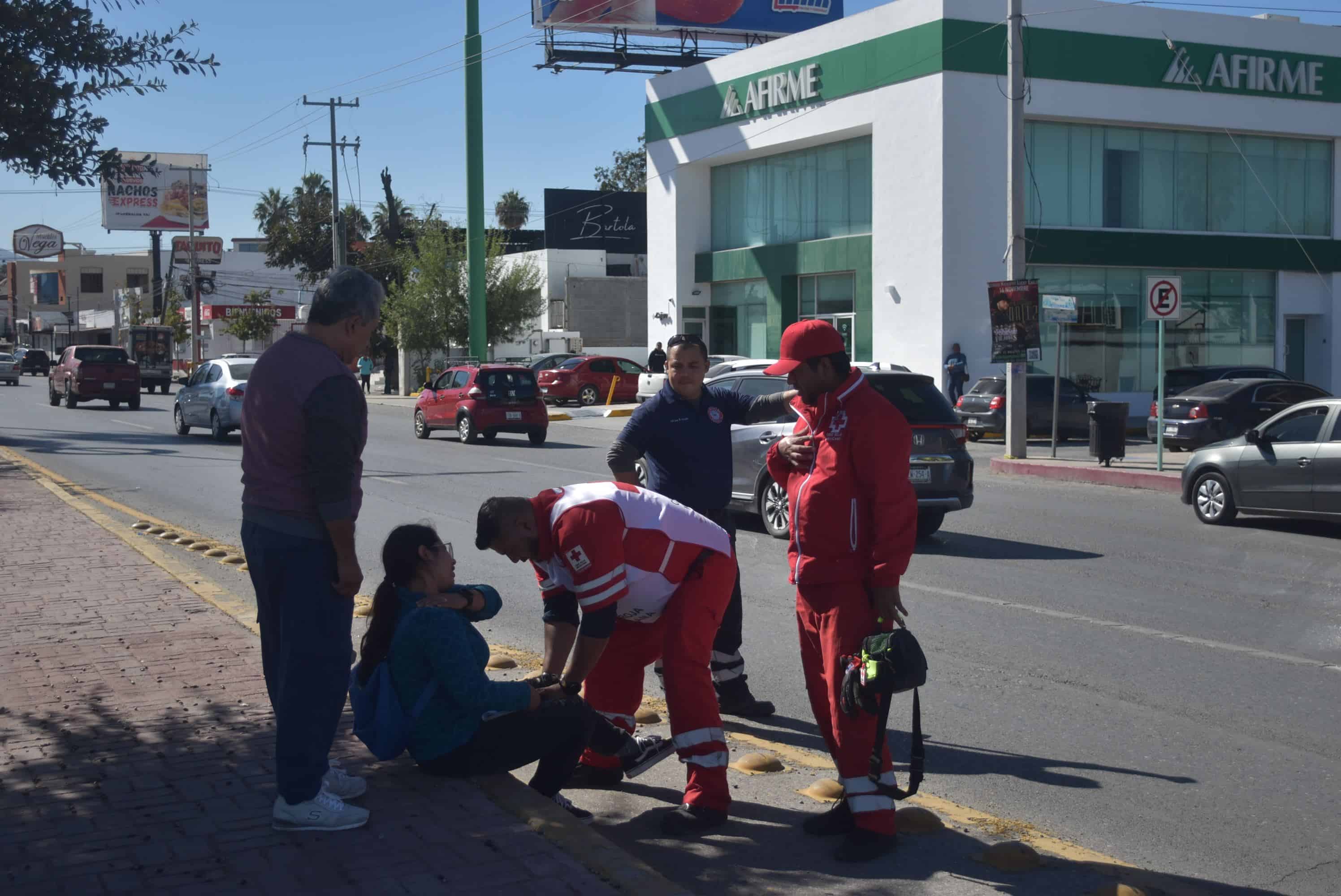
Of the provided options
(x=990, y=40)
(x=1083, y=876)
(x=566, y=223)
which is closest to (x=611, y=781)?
(x=1083, y=876)

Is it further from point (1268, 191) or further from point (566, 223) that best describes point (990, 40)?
point (566, 223)

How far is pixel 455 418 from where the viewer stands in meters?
26.1

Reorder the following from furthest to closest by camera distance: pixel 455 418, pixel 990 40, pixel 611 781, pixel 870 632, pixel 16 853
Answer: pixel 990 40 < pixel 455 418 < pixel 611 781 < pixel 870 632 < pixel 16 853

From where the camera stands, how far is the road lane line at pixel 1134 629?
25.8 feet

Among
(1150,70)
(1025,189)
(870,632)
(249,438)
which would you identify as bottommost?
(870,632)

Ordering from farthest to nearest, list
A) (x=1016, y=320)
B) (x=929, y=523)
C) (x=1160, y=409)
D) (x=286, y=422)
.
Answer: (x=1016, y=320)
(x=1160, y=409)
(x=929, y=523)
(x=286, y=422)

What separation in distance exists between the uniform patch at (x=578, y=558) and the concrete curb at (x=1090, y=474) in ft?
47.6

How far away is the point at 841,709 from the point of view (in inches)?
179

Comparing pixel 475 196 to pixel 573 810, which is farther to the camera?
pixel 475 196

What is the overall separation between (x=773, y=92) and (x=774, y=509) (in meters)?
26.5

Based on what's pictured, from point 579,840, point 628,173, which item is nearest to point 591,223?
point 628,173

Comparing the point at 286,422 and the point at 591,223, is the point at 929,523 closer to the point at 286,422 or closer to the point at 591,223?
the point at 286,422

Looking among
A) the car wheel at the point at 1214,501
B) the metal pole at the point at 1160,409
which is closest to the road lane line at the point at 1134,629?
the car wheel at the point at 1214,501

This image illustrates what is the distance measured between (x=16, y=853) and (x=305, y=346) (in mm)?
1943
